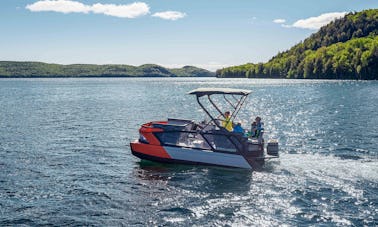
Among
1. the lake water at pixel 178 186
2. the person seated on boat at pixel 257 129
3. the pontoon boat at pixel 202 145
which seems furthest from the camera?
the person seated on boat at pixel 257 129

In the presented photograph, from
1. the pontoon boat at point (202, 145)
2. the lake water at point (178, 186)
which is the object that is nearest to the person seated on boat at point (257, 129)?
the pontoon boat at point (202, 145)

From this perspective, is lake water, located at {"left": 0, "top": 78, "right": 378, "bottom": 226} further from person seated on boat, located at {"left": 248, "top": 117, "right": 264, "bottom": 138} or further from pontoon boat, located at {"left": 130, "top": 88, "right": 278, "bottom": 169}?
person seated on boat, located at {"left": 248, "top": 117, "right": 264, "bottom": 138}

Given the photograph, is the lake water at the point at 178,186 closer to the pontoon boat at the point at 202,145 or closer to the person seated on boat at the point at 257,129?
the pontoon boat at the point at 202,145

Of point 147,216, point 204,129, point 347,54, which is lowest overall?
point 147,216

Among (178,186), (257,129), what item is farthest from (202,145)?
(178,186)

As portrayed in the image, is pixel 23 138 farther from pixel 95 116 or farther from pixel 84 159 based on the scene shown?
pixel 95 116

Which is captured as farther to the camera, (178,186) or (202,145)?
(202,145)

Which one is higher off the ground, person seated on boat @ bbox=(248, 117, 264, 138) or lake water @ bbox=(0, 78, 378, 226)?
person seated on boat @ bbox=(248, 117, 264, 138)

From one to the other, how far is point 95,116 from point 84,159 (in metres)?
30.0

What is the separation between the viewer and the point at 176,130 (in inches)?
1070

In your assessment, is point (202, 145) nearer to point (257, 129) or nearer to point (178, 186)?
point (257, 129)

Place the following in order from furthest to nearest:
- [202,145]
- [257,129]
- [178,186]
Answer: [257,129], [202,145], [178,186]

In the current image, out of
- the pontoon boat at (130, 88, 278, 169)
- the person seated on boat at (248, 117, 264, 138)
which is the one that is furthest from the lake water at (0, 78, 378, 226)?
the person seated on boat at (248, 117, 264, 138)

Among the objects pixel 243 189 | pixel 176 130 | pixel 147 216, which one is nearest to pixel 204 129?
pixel 176 130
